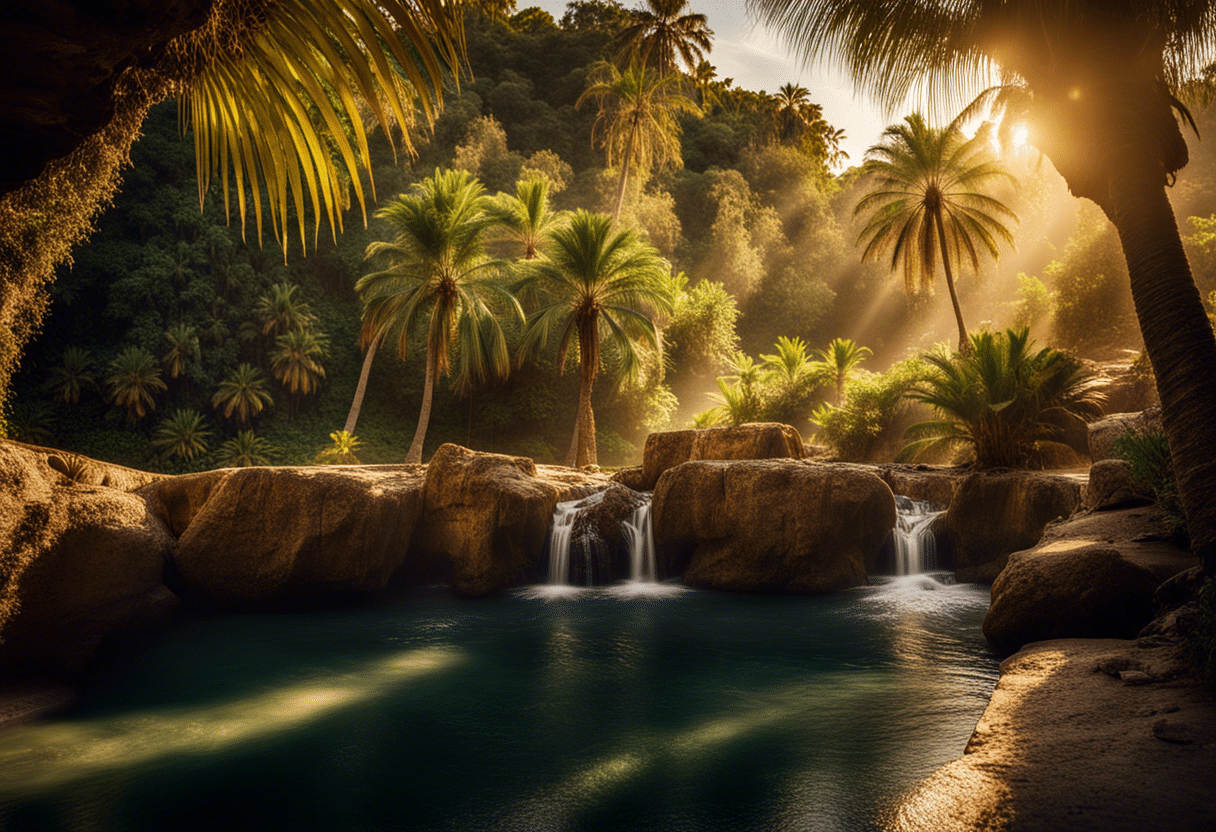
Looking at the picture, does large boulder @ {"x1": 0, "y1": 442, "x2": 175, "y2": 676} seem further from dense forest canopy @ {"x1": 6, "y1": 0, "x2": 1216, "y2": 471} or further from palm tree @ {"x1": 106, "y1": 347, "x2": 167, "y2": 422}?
palm tree @ {"x1": 106, "y1": 347, "x2": 167, "y2": 422}

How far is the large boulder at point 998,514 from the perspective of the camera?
9891mm

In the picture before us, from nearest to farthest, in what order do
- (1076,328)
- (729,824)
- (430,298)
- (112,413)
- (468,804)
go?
(729,824) → (468,804) → (430,298) → (1076,328) → (112,413)

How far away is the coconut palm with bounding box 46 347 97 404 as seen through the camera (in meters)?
26.1

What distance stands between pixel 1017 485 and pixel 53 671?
12.5 m

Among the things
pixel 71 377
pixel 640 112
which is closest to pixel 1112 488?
pixel 640 112

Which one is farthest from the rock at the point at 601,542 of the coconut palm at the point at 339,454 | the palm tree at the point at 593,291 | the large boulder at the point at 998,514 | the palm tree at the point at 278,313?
the palm tree at the point at 278,313

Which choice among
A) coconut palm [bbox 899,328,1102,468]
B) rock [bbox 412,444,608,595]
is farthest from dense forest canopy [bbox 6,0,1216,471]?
rock [bbox 412,444,608,595]

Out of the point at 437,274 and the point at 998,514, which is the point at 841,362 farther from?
the point at 998,514

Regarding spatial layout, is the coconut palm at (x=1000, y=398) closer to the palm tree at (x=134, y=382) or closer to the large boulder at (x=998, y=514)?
the large boulder at (x=998, y=514)

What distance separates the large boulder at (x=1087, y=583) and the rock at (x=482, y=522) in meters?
6.92

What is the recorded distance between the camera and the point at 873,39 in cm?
472

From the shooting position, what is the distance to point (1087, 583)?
5.21 m

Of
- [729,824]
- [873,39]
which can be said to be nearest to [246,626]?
[729,824]

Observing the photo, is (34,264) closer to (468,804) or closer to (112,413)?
(468,804)
